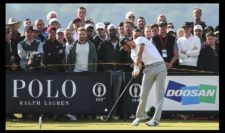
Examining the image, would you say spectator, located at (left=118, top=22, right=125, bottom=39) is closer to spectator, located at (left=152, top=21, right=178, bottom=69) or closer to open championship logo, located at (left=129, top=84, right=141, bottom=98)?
spectator, located at (left=152, top=21, right=178, bottom=69)

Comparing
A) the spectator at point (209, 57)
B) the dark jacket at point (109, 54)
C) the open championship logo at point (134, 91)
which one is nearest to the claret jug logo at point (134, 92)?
the open championship logo at point (134, 91)

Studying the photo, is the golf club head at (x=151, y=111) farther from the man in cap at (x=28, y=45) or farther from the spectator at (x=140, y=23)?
the man in cap at (x=28, y=45)

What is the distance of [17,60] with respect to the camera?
17141 millimetres

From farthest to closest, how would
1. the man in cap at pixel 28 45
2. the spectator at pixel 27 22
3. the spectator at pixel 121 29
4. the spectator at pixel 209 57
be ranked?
the spectator at pixel 27 22, the spectator at pixel 209 57, the spectator at pixel 121 29, the man in cap at pixel 28 45

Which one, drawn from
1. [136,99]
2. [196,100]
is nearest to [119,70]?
[136,99]

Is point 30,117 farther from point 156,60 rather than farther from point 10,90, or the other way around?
point 156,60

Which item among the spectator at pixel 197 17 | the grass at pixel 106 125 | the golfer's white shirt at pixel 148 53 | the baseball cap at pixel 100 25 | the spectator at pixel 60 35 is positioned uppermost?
the spectator at pixel 197 17

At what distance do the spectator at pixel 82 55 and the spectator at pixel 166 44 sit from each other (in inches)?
71.5

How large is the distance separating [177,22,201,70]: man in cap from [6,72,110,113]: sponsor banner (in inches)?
107

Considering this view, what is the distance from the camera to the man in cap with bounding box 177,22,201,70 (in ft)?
56.6

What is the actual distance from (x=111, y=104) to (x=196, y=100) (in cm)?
245

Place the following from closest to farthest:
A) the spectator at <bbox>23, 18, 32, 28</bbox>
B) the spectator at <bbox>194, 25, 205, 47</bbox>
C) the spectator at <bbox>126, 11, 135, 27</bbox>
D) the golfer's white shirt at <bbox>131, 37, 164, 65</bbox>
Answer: the golfer's white shirt at <bbox>131, 37, 164, 65</bbox>, the spectator at <bbox>194, 25, 205, 47</bbox>, the spectator at <bbox>126, 11, 135, 27</bbox>, the spectator at <bbox>23, 18, 32, 28</bbox>

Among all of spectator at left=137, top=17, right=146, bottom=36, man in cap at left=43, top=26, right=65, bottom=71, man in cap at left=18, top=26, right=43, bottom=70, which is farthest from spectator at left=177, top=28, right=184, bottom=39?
man in cap at left=18, top=26, right=43, bottom=70

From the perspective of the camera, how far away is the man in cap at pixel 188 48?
17.3 metres
